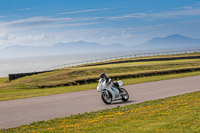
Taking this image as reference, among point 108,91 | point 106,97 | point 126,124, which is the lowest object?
point 126,124

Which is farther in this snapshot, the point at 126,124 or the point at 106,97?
the point at 106,97

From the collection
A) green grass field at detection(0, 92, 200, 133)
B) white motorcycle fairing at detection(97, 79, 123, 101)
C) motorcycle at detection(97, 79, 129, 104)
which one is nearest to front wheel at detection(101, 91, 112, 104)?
motorcycle at detection(97, 79, 129, 104)

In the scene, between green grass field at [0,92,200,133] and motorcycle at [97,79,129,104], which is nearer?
green grass field at [0,92,200,133]

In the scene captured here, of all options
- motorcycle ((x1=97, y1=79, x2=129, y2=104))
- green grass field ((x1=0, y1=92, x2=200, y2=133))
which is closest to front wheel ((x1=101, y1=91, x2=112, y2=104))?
motorcycle ((x1=97, y1=79, x2=129, y2=104))

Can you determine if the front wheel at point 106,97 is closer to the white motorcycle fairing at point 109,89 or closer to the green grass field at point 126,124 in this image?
the white motorcycle fairing at point 109,89

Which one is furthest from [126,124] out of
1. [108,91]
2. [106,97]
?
[108,91]

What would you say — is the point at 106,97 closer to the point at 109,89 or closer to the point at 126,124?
the point at 109,89

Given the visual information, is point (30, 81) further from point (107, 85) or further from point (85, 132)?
point (85, 132)

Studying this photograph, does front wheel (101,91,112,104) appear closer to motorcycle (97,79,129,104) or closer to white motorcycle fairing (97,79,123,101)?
motorcycle (97,79,129,104)

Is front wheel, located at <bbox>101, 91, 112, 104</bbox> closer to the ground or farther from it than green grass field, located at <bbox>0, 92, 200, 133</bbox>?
farther from it

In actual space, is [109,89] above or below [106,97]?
above

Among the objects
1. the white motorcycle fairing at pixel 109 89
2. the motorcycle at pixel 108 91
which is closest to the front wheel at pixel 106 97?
the motorcycle at pixel 108 91

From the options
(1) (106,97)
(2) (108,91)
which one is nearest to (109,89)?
(2) (108,91)

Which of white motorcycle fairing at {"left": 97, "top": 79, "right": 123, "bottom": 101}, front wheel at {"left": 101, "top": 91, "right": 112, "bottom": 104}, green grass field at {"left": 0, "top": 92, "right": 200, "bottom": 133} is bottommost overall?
green grass field at {"left": 0, "top": 92, "right": 200, "bottom": 133}
